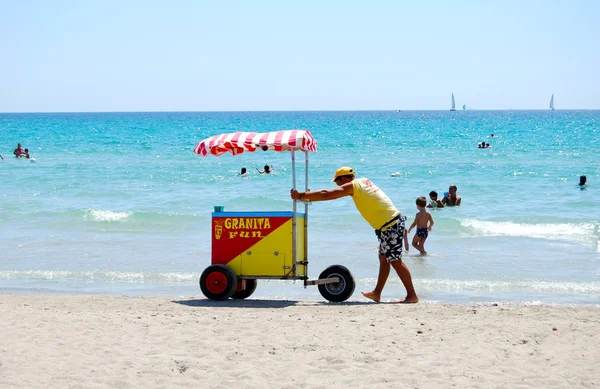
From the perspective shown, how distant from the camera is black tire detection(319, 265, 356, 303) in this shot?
8.14m

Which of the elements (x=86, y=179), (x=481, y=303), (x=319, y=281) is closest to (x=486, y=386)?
(x=319, y=281)

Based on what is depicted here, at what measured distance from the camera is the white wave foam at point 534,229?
13.9 m

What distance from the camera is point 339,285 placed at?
26.9ft

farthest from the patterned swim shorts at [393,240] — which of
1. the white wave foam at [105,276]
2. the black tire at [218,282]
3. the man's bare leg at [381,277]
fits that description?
the white wave foam at [105,276]

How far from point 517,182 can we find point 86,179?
13973 millimetres

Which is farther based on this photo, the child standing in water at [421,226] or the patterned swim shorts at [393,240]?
the child standing in water at [421,226]

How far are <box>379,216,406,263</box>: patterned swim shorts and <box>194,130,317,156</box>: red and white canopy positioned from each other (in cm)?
116

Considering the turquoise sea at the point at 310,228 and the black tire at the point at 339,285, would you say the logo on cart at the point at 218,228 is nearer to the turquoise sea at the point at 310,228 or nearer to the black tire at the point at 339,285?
the black tire at the point at 339,285

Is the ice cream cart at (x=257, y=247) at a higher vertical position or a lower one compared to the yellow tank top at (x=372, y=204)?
lower

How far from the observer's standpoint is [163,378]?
5184 mm

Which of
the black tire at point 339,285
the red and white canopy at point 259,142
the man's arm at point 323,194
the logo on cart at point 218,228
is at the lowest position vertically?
the black tire at point 339,285

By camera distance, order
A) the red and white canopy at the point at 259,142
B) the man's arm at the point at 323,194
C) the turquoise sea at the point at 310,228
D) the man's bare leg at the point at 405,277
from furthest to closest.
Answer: the turquoise sea at the point at 310,228
the man's bare leg at the point at 405,277
the red and white canopy at the point at 259,142
the man's arm at the point at 323,194

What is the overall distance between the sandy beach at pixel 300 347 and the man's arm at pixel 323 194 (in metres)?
1.11

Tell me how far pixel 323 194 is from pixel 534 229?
844cm
